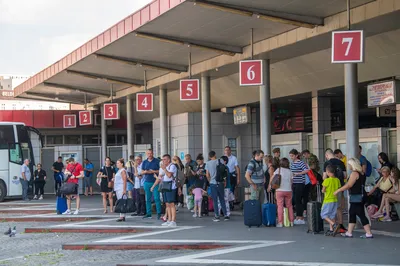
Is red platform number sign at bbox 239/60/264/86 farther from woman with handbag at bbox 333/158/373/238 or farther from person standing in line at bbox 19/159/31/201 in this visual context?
person standing in line at bbox 19/159/31/201

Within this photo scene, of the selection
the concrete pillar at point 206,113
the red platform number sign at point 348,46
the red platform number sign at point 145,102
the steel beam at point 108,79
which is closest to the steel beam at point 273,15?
the red platform number sign at point 348,46

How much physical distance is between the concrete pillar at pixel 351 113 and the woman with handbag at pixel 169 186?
4.22 meters

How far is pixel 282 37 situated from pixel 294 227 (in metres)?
5.56

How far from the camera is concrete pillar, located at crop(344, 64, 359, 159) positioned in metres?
15.8

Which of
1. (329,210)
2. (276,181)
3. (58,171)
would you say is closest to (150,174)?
(276,181)

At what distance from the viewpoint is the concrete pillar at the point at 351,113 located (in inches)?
623

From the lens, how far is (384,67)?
20.4 m

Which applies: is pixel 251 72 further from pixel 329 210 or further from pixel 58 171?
pixel 58 171

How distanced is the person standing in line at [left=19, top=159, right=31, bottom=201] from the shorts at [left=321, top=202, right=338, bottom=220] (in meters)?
18.5

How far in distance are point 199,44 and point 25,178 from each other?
13007 millimetres

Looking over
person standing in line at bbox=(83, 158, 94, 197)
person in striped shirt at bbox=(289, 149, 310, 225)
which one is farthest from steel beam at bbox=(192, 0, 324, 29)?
person standing in line at bbox=(83, 158, 94, 197)

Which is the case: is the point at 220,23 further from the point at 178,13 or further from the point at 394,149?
the point at 394,149

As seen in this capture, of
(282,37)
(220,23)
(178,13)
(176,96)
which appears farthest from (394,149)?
(176,96)

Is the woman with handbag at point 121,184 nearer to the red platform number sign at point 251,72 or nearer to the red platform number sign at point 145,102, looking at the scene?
the red platform number sign at point 251,72
